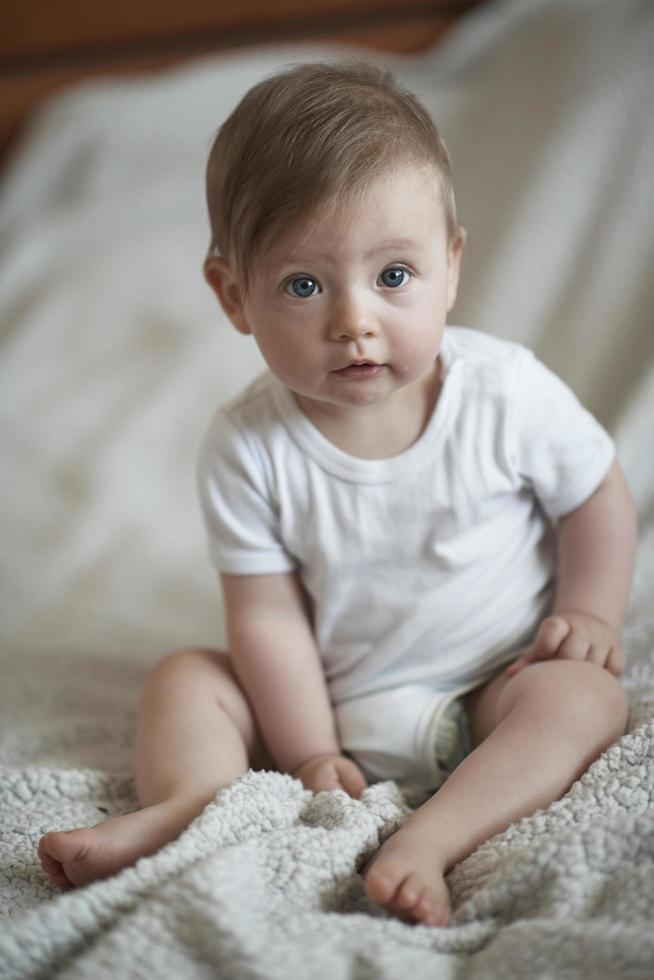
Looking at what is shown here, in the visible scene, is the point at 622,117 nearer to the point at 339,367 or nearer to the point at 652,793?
the point at 339,367

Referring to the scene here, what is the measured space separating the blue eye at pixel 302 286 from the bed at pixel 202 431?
37 centimetres

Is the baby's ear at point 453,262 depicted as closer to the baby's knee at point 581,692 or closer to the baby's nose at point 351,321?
the baby's nose at point 351,321

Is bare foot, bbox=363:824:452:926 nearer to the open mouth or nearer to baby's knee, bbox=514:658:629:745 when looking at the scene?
baby's knee, bbox=514:658:629:745

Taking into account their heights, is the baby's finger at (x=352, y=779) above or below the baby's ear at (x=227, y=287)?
below

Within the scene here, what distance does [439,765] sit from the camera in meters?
0.90

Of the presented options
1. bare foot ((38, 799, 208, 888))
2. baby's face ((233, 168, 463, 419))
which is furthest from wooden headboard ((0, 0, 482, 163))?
bare foot ((38, 799, 208, 888))

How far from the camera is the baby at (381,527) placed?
780 mm

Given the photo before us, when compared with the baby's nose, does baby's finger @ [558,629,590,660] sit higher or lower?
lower

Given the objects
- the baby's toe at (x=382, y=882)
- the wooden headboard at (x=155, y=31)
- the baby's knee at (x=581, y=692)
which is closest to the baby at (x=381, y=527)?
the baby's knee at (x=581, y=692)

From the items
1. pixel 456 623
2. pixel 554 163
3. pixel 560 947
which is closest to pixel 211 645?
pixel 456 623

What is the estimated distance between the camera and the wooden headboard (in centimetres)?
196

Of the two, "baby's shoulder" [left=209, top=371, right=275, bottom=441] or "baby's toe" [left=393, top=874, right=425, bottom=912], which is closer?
"baby's toe" [left=393, top=874, right=425, bottom=912]

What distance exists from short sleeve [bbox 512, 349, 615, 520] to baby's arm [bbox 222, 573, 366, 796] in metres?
0.24

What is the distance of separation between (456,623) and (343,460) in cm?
18
